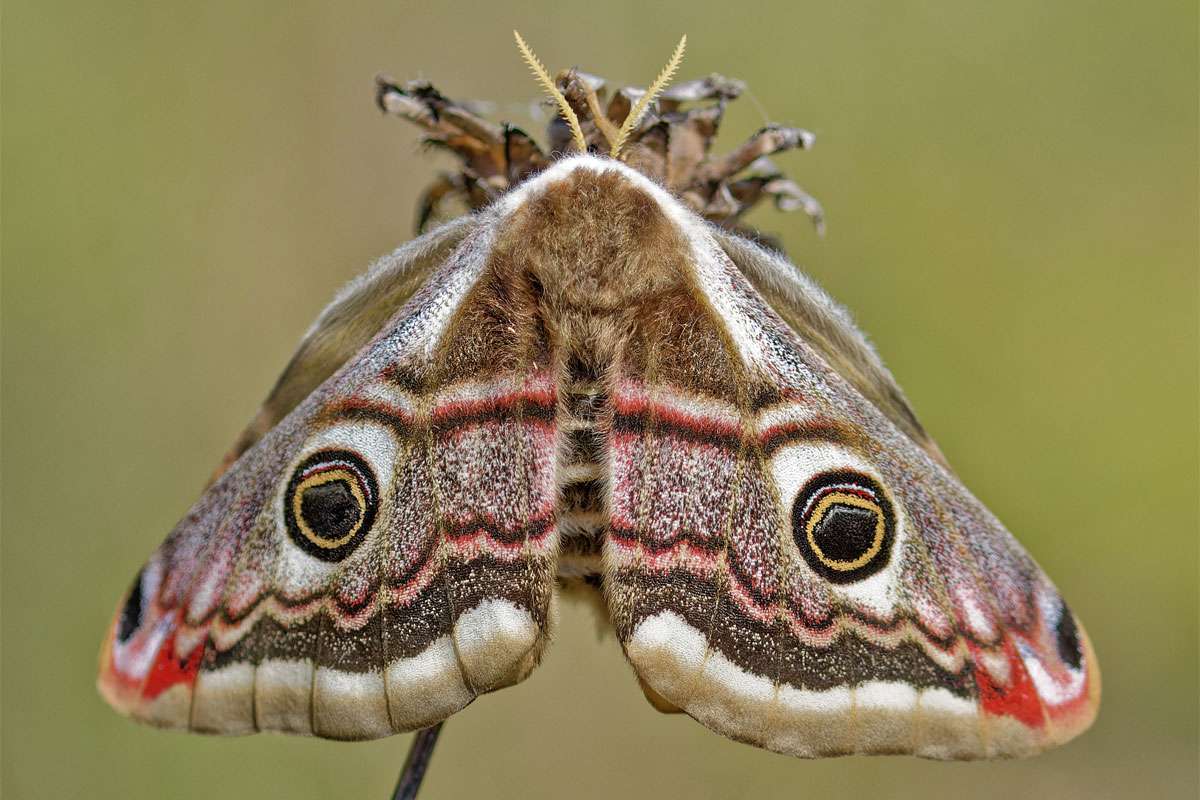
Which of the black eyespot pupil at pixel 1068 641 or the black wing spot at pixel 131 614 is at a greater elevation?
the black eyespot pupil at pixel 1068 641

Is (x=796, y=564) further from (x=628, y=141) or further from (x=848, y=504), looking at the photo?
(x=628, y=141)

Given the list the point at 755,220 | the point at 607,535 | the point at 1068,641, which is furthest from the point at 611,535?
the point at 755,220

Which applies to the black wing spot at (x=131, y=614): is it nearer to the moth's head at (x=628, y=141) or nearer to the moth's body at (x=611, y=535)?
the moth's body at (x=611, y=535)

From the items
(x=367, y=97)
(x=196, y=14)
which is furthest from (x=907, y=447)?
(x=196, y=14)

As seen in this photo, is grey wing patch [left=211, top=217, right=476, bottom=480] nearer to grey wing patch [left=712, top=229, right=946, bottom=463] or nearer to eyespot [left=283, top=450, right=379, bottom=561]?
eyespot [left=283, top=450, right=379, bottom=561]

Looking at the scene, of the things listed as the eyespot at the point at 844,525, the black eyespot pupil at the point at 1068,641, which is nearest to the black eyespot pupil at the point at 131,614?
the eyespot at the point at 844,525

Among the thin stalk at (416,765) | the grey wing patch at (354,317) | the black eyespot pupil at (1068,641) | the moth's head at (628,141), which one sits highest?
the moth's head at (628,141)
